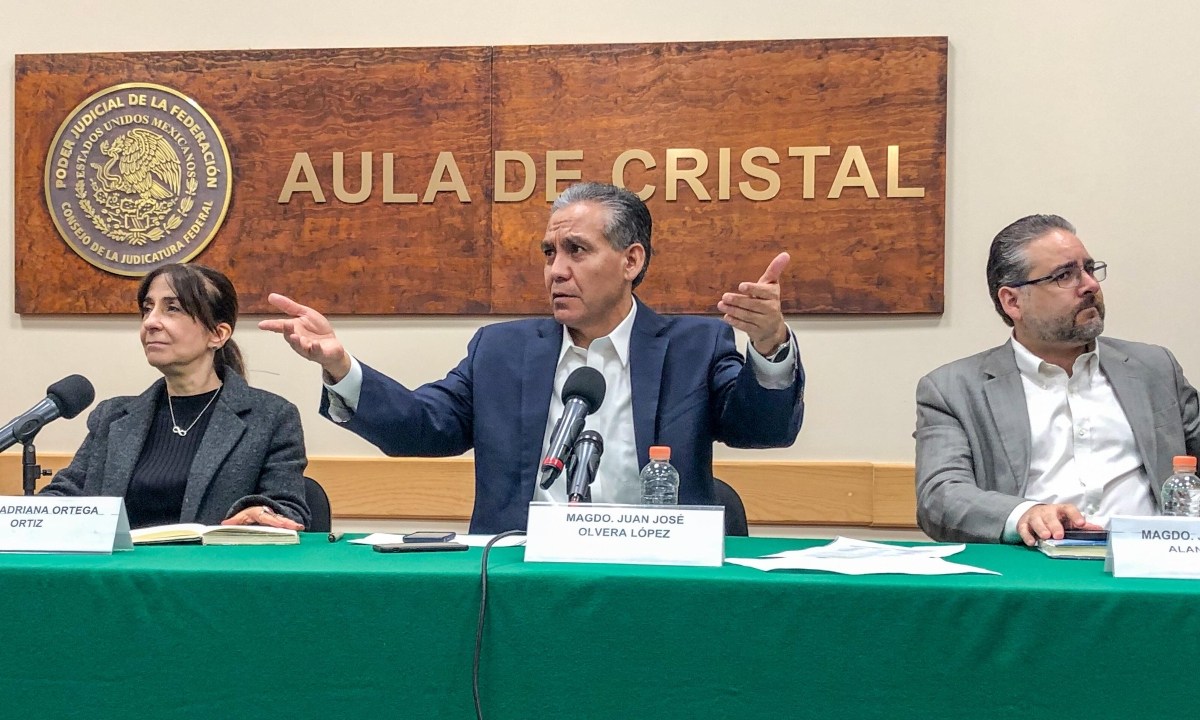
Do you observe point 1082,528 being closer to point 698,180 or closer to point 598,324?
point 598,324

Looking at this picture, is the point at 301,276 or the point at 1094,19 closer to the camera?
the point at 1094,19

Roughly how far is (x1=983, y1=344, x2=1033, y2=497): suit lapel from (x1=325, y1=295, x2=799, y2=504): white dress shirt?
540 mm

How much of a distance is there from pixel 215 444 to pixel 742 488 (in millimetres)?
1543

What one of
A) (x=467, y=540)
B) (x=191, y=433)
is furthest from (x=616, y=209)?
(x=191, y=433)

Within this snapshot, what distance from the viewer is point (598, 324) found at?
252cm

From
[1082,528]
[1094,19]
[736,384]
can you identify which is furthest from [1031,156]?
[1082,528]

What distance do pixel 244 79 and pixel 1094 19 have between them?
2.59 meters

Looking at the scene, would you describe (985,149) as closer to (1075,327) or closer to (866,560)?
(1075,327)

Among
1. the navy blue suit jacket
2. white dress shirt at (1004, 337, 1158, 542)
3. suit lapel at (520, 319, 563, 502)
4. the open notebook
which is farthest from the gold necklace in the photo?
white dress shirt at (1004, 337, 1158, 542)

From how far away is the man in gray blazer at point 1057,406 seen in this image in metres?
2.39

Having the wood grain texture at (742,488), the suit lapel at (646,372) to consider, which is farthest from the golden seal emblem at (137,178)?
the suit lapel at (646,372)

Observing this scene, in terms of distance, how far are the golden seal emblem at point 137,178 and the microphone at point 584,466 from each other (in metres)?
2.28

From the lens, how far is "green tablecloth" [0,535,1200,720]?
1.31 meters

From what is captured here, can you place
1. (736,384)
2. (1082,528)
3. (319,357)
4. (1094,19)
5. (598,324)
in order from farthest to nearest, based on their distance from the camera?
(1094,19) < (598,324) < (736,384) < (319,357) < (1082,528)
